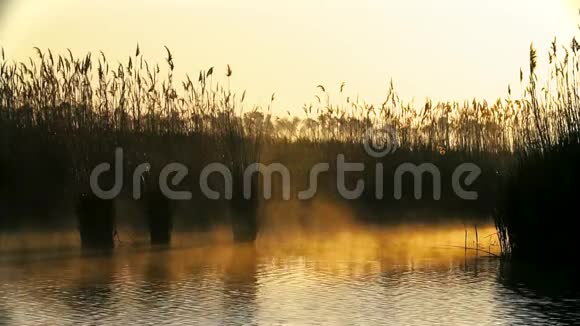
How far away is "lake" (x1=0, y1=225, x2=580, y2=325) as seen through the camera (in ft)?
20.5

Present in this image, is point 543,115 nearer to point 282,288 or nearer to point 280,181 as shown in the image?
point 282,288

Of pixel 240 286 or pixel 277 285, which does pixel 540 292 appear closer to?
pixel 277 285

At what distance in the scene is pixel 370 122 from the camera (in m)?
14.7

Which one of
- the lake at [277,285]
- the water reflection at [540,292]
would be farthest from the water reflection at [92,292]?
the water reflection at [540,292]

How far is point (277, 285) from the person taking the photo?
→ 25.1ft

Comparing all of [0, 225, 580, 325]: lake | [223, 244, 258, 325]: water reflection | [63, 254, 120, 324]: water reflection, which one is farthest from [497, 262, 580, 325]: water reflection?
[63, 254, 120, 324]: water reflection

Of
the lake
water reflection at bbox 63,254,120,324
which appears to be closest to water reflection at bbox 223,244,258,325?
the lake

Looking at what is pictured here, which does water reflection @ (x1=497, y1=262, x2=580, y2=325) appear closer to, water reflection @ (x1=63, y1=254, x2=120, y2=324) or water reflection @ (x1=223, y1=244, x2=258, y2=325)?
water reflection @ (x1=223, y1=244, x2=258, y2=325)

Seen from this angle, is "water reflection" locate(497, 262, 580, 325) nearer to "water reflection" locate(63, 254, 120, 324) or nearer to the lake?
the lake

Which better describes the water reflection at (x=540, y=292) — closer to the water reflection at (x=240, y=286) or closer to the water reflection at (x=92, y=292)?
the water reflection at (x=240, y=286)

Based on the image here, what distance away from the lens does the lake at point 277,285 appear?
246 inches

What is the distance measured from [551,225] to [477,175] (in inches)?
202

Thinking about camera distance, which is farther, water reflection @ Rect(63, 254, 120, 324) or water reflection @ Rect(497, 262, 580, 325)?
water reflection @ Rect(63, 254, 120, 324)

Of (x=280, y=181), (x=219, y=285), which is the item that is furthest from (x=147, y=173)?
(x=219, y=285)
